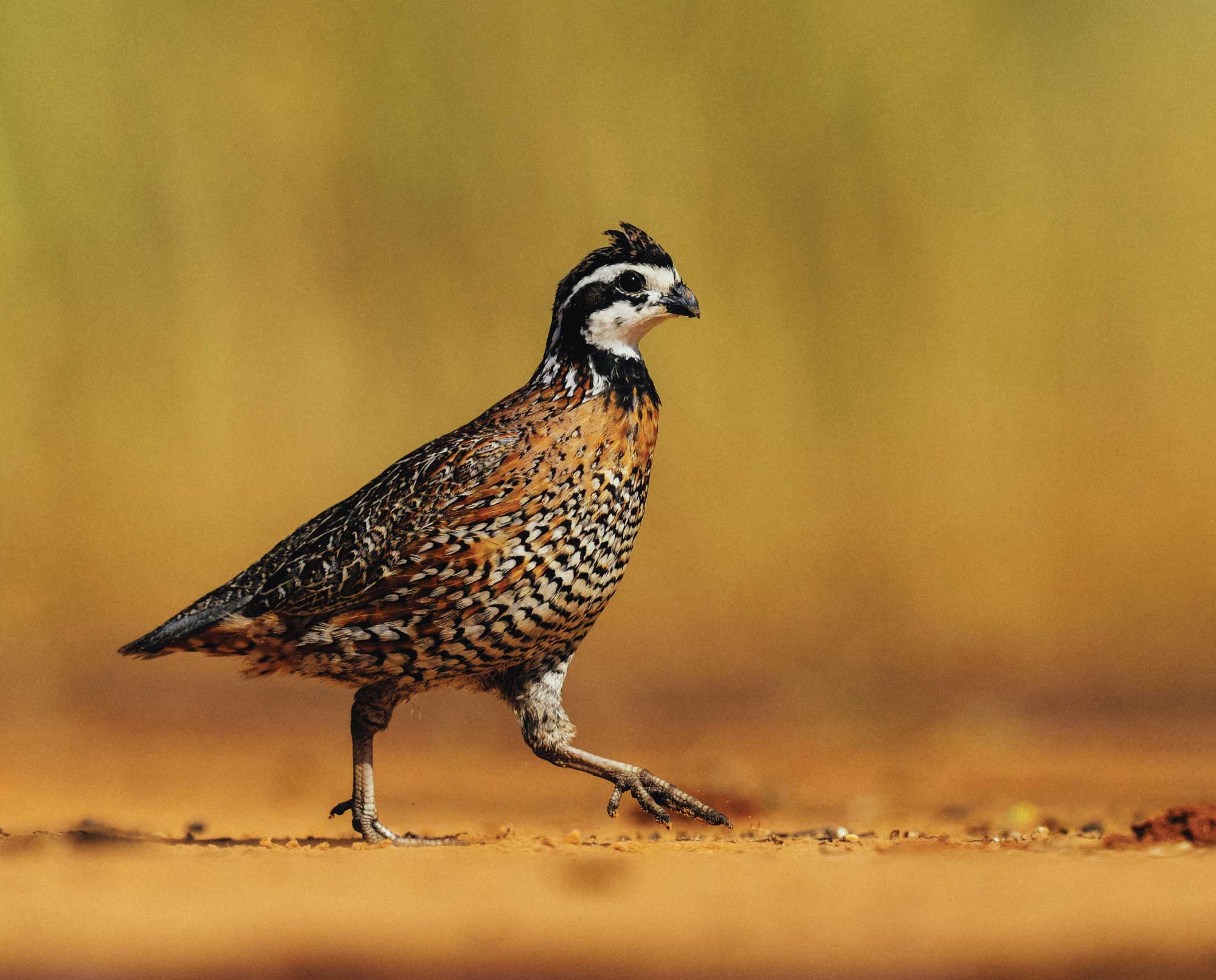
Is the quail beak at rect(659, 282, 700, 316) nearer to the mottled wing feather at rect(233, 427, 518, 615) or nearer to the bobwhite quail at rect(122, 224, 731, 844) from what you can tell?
the bobwhite quail at rect(122, 224, 731, 844)

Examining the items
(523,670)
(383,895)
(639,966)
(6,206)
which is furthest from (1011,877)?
(6,206)

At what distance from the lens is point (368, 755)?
23.1 ft

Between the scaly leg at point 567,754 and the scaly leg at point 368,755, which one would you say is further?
the scaly leg at point 368,755

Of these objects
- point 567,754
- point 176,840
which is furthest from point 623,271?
point 176,840

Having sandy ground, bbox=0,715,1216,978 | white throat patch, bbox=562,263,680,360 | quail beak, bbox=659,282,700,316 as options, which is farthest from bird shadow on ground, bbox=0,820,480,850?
quail beak, bbox=659,282,700,316

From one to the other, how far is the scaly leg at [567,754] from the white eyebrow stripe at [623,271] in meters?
1.67

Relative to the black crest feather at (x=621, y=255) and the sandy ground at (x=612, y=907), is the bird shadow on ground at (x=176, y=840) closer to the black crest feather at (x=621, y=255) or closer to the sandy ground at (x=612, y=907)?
the sandy ground at (x=612, y=907)

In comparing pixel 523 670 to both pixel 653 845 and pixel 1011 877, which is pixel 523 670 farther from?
pixel 1011 877

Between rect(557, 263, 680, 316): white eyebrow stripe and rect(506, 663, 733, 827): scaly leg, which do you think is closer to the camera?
rect(506, 663, 733, 827): scaly leg

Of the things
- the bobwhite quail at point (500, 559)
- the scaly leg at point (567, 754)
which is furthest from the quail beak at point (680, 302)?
the scaly leg at point (567, 754)

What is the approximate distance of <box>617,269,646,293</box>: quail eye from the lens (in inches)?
273

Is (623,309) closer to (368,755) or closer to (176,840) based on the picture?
→ (368,755)

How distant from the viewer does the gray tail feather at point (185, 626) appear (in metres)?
6.88

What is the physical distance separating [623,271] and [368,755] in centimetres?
237
